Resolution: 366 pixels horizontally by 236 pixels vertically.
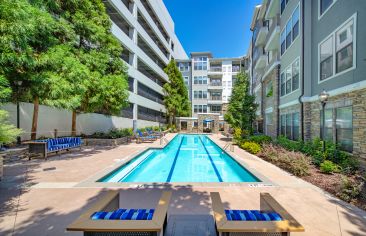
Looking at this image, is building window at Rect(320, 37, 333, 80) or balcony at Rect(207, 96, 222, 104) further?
balcony at Rect(207, 96, 222, 104)

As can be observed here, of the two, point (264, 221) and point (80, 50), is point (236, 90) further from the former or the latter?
point (264, 221)

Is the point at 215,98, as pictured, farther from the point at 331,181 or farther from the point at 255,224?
the point at 255,224

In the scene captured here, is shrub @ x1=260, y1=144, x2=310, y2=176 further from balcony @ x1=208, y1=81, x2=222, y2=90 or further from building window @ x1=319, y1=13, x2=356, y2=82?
balcony @ x1=208, y1=81, x2=222, y2=90

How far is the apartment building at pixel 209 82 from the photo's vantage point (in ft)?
168

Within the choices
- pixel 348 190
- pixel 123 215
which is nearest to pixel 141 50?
pixel 348 190

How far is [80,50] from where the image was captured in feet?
51.0

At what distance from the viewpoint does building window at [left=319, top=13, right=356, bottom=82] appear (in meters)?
8.85

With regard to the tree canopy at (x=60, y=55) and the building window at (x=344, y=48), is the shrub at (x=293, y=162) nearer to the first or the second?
the building window at (x=344, y=48)

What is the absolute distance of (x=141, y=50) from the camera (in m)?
32.0

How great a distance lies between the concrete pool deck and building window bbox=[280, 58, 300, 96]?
28.4 ft

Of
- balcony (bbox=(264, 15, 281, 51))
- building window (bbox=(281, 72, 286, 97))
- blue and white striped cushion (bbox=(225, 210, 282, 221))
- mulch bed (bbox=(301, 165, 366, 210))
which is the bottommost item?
mulch bed (bbox=(301, 165, 366, 210))

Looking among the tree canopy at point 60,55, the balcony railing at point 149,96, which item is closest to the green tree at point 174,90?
the balcony railing at point 149,96

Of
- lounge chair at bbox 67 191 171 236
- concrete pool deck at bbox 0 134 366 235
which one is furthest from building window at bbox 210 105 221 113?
lounge chair at bbox 67 191 171 236

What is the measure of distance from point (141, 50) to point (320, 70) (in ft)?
87.6
